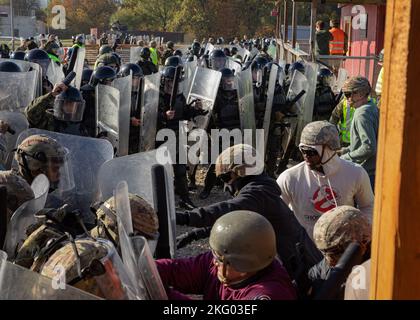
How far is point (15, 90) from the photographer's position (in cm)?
667

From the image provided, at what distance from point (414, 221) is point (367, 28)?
758 inches

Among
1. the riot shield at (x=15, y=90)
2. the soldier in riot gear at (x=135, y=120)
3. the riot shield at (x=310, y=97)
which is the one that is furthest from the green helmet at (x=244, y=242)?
the riot shield at (x=310, y=97)

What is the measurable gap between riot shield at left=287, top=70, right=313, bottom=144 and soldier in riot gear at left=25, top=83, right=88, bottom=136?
350 centimetres

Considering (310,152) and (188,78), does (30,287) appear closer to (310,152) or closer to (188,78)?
(310,152)

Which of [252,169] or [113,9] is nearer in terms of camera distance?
[252,169]

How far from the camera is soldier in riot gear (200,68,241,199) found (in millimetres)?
8109

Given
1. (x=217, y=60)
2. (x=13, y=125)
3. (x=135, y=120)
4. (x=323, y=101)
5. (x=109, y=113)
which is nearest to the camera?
(x=13, y=125)

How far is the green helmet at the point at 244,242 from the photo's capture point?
7.37ft

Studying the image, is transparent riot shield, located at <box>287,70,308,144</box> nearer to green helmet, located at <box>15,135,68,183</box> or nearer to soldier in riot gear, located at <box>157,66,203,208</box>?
soldier in riot gear, located at <box>157,66,203,208</box>

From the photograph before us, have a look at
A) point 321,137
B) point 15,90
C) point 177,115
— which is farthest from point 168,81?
point 321,137

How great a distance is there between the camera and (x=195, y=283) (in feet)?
8.84

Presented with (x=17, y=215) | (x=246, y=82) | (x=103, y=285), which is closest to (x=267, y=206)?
(x=17, y=215)

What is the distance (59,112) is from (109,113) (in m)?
0.76
